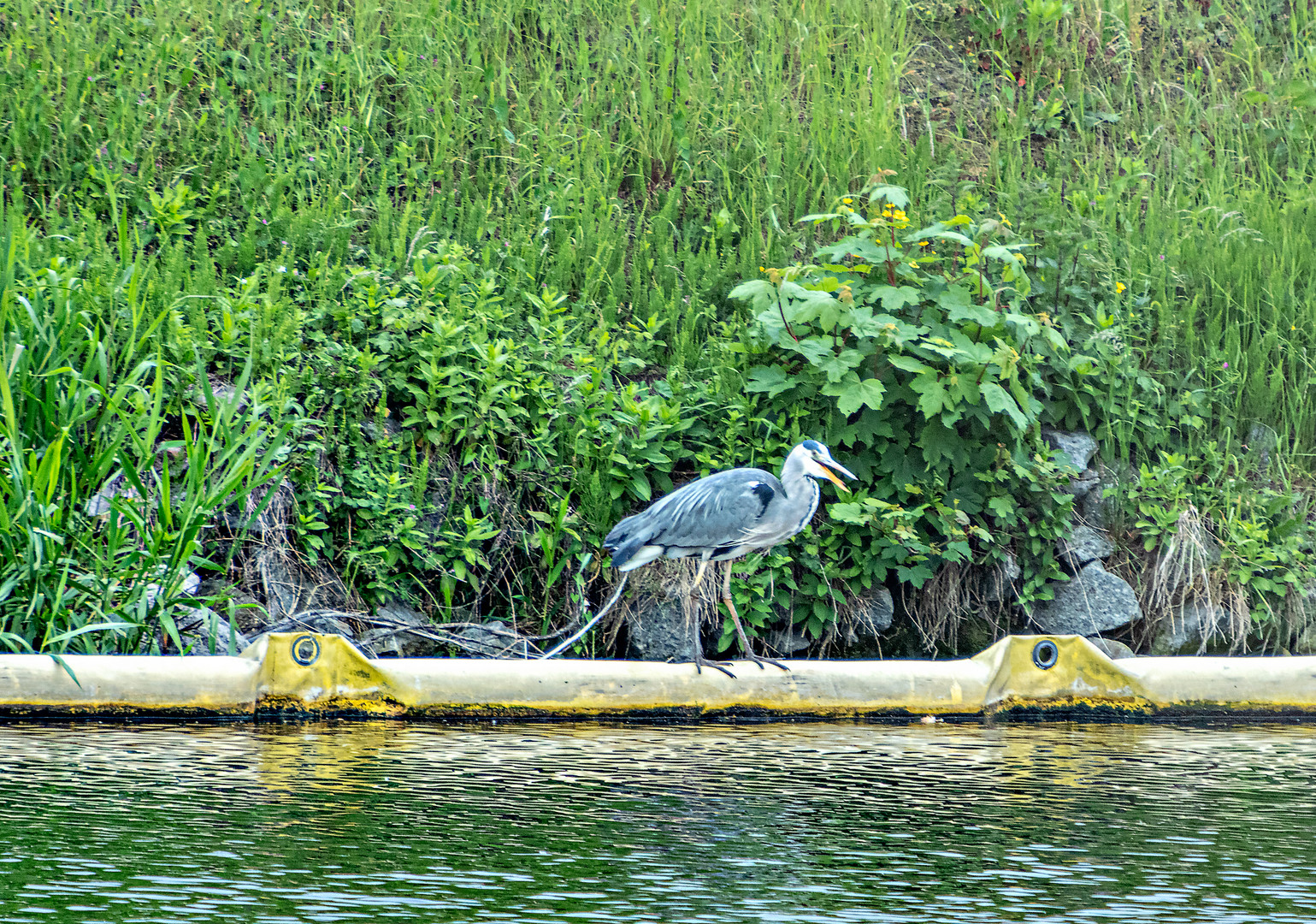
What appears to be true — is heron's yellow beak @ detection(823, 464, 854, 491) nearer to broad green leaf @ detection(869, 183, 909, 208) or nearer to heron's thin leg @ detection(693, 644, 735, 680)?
heron's thin leg @ detection(693, 644, 735, 680)

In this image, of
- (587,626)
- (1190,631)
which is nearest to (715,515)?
(587,626)

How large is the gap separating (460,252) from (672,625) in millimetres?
2232

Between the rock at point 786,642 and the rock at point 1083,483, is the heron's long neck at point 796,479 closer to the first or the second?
the rock at point 786,642

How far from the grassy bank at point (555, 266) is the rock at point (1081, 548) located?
0.15 m

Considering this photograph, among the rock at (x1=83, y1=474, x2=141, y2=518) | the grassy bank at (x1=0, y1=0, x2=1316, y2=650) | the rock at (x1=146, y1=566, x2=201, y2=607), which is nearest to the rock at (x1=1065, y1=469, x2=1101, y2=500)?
the grassy bank at (x1=0, y1=0, x2=1316, y2=650)

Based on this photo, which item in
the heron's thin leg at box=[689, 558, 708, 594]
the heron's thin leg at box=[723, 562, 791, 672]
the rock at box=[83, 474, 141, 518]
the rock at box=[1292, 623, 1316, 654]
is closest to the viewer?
the heron's thin leg at box=[723, 562, 791, 672]

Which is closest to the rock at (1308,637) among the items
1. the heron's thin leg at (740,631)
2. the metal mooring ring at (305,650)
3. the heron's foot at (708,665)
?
the heron's thin leg at (740,631)

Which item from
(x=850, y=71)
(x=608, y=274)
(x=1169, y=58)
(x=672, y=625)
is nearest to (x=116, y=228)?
(x=608, y=274)

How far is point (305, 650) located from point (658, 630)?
1667mm

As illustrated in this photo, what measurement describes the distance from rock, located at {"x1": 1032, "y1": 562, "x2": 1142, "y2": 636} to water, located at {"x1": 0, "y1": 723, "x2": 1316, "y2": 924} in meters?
1.33

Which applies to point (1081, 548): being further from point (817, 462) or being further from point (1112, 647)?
point (817, 462)

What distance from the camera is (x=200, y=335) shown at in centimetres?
592

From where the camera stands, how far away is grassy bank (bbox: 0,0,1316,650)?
5.65 metres

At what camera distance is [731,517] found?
5.15 metres
